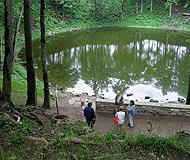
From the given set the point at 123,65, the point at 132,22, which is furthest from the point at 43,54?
the point at 132,22

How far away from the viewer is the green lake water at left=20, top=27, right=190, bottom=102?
17.7 meters

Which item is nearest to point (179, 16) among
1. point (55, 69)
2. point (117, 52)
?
point (117, 52)

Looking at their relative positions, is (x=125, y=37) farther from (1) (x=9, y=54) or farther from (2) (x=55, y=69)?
(1) (x=9, y=54)

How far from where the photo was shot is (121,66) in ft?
74.8

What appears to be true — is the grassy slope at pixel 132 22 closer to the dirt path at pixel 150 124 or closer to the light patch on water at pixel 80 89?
the light patch on water at pixel 80 89

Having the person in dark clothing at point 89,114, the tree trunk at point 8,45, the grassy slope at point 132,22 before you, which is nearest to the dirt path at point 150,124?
the person in dark clothing at point 89,114

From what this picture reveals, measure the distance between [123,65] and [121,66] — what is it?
1.36 ft

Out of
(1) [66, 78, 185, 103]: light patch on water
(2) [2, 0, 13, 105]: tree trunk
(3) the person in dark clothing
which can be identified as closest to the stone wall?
(3) the person in dark clothing

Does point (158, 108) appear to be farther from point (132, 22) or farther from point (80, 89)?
point (132, 22)

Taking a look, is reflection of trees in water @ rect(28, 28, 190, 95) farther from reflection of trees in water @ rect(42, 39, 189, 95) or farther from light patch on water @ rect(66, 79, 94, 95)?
light patch on water @ rect(66, 79, 94, 95)

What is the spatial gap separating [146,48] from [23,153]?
2735 centimetres

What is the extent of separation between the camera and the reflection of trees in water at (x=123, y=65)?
18980 millimetres

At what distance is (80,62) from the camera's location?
24.4 m

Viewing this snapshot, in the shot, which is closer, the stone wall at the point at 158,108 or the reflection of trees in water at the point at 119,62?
the stone wall at the point at 158,108
